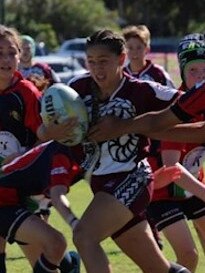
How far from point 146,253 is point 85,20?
A: 53.4m

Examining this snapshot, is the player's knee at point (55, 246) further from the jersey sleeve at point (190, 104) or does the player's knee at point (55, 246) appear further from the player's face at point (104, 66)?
the jersey sleeve at point (190, 104)

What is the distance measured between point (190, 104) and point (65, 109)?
26.8 inches

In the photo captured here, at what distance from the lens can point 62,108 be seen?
5.20 m

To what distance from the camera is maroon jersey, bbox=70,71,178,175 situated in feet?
17.5

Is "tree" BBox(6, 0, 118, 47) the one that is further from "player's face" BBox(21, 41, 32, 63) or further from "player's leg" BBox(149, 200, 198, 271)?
"player's leg" BBox(149, 200, 198, 271)

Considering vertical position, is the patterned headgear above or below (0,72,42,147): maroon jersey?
above

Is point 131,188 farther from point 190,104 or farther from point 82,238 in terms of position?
point 190,104

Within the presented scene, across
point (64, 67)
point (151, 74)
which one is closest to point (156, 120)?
point (151, 74)

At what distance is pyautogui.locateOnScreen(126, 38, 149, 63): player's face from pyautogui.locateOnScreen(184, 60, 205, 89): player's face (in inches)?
121

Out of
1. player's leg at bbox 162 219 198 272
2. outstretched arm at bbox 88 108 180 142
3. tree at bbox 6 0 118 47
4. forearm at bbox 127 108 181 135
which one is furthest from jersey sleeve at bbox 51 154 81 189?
tree at bbox 6 0 118 47

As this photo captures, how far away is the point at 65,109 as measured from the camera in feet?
17.1

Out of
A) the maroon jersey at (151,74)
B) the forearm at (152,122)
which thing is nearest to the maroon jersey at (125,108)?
the forearm at (152,122)

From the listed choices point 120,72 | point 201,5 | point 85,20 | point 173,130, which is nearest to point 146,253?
point 173,130

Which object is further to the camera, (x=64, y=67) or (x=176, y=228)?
(x=64, y=67)
